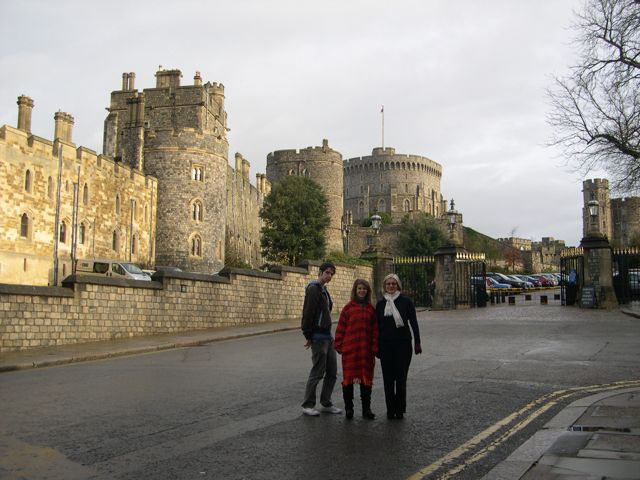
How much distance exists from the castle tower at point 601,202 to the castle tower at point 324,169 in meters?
41.6

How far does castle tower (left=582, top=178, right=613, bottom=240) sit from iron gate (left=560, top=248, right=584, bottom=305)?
3024 inches

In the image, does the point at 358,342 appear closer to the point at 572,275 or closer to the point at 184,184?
the point at 572,275

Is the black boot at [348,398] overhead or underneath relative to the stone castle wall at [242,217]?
underneath

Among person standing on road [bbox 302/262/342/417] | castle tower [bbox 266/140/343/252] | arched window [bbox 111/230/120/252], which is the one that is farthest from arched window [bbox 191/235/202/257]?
person standing on road [bbox 302/262/342/417]

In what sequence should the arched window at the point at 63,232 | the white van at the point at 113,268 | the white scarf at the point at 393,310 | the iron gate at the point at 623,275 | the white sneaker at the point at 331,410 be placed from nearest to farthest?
the white scarf at the point at 393,310 < the white sneaker at the point at 331,410 < the iron gate at the point at 623,275 < the white van at the point at 113,268 < the arched window at the point at 63,232

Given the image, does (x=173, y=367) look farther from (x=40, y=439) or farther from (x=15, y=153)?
(x=15, y=153)

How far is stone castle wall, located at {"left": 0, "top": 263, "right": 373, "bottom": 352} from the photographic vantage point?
13430 mm

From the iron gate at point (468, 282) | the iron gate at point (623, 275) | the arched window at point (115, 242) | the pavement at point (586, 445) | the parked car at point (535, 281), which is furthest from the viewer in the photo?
the parked car at point (535, 281)

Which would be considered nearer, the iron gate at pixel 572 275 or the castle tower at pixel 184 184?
the iron gate at pixel 572 275

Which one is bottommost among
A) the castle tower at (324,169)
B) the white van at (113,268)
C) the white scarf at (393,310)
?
the white scarf at (393,310)

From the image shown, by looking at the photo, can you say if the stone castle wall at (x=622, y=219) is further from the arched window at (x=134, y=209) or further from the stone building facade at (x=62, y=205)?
the stone building facade at (x=62, y=205)

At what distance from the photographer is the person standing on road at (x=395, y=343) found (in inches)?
264

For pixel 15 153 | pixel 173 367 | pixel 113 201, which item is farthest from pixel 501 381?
pixel 113 201

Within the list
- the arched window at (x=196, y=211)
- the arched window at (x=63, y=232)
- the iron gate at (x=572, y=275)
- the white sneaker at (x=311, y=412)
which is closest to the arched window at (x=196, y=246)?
the arched window at (x=196, y=211)
